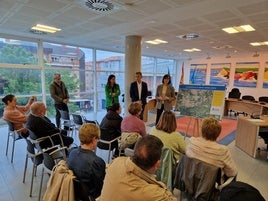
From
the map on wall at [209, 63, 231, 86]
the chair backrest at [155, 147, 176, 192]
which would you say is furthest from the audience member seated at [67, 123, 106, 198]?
the map on wall at [209, 63, 231, 86]

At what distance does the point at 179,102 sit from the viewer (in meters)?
4.12

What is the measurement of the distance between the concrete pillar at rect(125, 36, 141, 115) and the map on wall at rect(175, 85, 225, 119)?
187 centimetres

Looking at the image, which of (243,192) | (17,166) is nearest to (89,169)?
(243,192)

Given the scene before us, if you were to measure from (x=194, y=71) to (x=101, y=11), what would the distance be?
368 inches

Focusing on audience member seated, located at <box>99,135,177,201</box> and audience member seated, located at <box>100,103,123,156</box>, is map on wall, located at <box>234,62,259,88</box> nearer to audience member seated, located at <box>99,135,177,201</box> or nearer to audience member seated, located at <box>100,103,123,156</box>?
audience member seated, located at <box>100,103,123,156</box>

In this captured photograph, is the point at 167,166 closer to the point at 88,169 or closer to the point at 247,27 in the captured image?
the point at 88,169

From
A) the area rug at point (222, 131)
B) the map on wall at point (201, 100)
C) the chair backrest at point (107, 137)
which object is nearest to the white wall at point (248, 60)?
the area rug at point (222, 131)

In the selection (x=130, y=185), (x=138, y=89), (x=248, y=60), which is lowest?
(x=130, y=185)

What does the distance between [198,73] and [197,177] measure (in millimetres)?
10518

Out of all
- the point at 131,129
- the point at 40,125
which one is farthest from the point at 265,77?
the point at 40,125

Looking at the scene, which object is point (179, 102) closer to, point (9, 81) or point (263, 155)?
point (263, 155)

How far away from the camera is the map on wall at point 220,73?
9.99m

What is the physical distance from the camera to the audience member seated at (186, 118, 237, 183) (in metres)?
1.84

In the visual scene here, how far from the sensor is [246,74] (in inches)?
364
